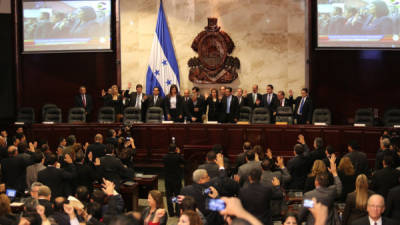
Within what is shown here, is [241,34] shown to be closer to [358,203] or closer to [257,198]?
[257,198]

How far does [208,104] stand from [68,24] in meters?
5.59

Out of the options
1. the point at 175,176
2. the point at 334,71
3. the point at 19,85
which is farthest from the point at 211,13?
the point at 175,176

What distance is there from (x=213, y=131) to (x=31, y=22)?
7.68 meters

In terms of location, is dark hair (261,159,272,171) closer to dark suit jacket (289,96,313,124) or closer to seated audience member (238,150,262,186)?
seated audience member (238,150,262,186)

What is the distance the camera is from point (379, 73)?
53.7ft

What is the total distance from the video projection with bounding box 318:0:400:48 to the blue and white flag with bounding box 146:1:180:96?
4.72m

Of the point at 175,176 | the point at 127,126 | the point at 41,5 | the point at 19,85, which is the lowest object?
the point at 175,176

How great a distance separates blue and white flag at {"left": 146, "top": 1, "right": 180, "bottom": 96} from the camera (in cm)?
1688

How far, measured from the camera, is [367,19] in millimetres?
15953

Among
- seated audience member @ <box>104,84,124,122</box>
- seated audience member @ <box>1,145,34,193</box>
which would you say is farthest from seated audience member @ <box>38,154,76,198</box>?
seated audience member @ <box>104,84,124,122</box>

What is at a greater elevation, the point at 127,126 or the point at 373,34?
the point at 373,34

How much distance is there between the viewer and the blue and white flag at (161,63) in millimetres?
16875

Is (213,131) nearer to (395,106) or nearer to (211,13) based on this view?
(211,13)

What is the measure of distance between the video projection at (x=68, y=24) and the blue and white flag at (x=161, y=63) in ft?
5.17
